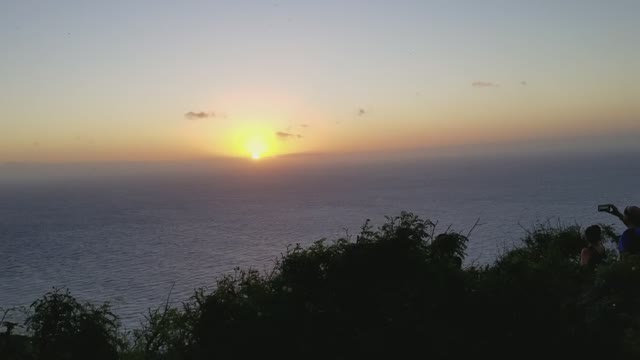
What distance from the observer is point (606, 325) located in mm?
14227

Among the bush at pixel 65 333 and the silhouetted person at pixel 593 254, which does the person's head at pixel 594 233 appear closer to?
the silhouetted person at pixel 593 254

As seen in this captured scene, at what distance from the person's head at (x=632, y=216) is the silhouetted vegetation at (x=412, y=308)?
104 centimetres

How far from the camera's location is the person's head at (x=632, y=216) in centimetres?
1482

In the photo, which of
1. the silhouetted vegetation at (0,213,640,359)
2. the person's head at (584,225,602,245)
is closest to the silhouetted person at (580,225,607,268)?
the person's head at (584,225,602,245)

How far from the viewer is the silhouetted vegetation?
14977 mm

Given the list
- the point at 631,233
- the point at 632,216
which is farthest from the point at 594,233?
the point at 632,216

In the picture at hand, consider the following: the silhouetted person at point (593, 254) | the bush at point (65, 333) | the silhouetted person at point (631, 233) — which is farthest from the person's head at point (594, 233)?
the bush at point (65, 333)

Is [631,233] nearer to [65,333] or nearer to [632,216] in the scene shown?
[632,216]

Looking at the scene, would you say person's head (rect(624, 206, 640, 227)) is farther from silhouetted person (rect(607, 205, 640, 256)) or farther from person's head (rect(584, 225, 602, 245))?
person's head (rect(584, 225, 602, 245))

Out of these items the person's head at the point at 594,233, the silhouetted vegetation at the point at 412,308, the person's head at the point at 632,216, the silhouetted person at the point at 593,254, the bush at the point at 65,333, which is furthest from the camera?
the bush at the point at 65,333

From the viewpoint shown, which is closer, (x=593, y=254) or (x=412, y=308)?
(x=593, y=254)

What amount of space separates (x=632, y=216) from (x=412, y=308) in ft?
23.3

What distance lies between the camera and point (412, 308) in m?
16.8

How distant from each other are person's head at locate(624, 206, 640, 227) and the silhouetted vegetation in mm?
1044
